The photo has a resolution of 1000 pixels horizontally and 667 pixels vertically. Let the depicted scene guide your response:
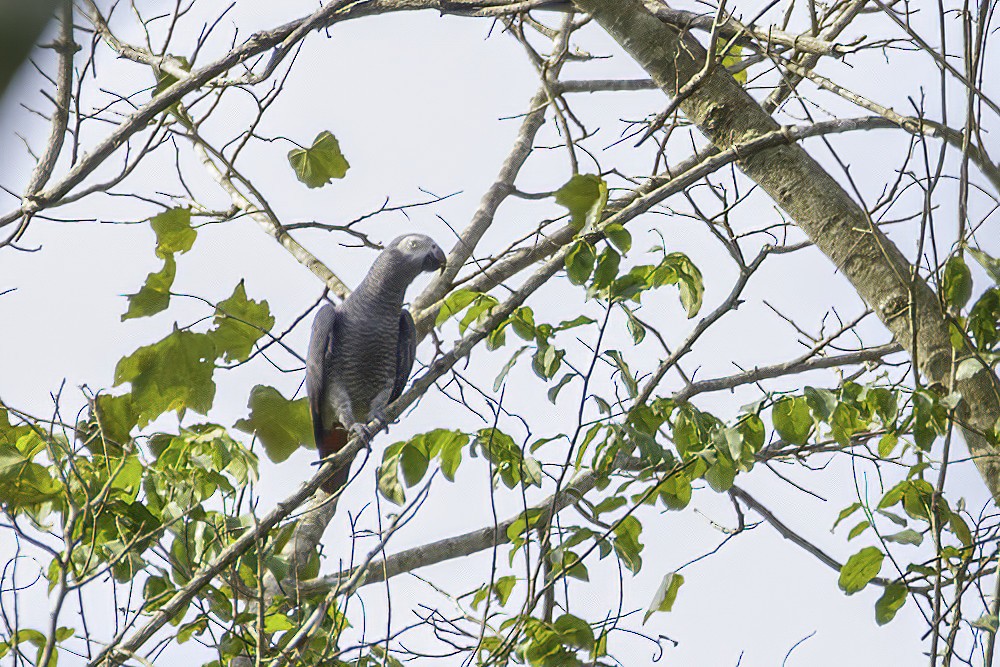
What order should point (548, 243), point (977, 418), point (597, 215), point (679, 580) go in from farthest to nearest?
point (548, 243) < point (977, 418) < point (679, 580) < point (597, 215)

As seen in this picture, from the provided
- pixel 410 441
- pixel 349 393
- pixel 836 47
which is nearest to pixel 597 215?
pixel 410 441

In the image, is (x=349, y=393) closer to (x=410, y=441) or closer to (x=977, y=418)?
(x=410, y=441)

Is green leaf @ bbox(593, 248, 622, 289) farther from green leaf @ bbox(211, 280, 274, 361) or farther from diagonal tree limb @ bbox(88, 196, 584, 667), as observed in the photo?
green leaf @ bbox(211, 280, 274, 361)

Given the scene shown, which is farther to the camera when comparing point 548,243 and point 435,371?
point 548,243

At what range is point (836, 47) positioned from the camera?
2.95 m

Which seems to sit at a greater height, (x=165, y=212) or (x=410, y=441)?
(x=165, y=212)

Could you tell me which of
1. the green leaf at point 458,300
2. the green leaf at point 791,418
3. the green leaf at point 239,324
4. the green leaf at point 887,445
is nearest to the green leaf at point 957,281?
the green leaf at point 887,445

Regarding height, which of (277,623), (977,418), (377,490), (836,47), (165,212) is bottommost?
(277,623)

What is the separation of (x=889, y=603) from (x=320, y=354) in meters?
2.45

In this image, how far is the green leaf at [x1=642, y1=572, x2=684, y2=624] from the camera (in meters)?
2.28

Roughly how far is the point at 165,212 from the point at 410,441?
0.99 m

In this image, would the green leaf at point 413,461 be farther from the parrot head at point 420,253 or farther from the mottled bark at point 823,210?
the parrot head at point 420,253

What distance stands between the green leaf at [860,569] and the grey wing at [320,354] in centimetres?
233

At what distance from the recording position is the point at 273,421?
2.83 m
